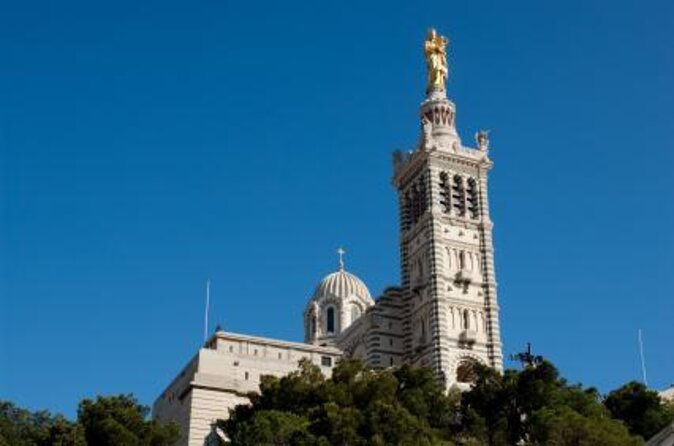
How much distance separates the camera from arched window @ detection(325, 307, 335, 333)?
308 feet

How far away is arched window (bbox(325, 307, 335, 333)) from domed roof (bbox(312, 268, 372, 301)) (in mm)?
1447

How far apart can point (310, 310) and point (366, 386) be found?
39.6 m

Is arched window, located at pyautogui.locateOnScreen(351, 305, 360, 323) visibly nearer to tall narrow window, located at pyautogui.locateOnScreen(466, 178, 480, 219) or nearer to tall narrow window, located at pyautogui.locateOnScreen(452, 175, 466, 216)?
tall narrow window, located at pyautogui.locateOnScreen(452, 175, 466, 216)

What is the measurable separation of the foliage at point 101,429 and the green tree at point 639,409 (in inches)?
989

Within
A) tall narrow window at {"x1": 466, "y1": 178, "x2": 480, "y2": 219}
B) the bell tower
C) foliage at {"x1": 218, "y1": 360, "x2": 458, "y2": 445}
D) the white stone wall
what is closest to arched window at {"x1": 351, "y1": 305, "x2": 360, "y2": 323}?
the bell tower

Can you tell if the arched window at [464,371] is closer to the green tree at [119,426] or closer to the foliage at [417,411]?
the foliage at [417,411]

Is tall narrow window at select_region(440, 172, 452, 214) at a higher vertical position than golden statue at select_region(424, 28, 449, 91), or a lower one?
lower

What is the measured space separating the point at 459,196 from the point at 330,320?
18.9m

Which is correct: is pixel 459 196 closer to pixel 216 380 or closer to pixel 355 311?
pixel 355 311

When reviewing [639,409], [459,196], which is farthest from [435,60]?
[639,409]

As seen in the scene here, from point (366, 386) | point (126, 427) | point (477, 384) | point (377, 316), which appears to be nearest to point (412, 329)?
point (377, 316)

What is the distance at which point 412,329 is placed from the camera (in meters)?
77.8

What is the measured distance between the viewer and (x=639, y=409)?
61.3 meters

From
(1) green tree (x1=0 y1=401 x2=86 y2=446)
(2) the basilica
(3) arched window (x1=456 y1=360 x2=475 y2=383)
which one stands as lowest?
(1) green tree (x1=0 y1=401 x2=86 y2=446)
